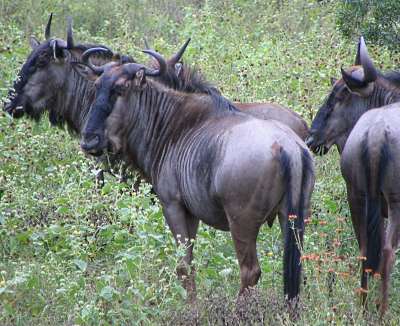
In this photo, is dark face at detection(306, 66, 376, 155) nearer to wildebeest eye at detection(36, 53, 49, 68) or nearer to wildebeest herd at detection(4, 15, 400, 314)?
wildebeest herd at detection(4, 15, 400, 314)

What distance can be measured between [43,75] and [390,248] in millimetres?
4566

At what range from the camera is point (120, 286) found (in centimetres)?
667

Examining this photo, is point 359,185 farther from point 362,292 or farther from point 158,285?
point 158,285

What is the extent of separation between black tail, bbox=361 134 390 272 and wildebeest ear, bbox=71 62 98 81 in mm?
2747

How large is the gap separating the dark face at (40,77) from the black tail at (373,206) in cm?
403

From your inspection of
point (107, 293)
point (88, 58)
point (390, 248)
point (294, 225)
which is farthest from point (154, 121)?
point (390, 248)

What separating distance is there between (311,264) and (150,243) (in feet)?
4.10

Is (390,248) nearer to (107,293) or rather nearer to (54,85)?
(107,293)

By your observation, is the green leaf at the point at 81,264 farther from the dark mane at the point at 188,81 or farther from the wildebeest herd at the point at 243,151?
the dark mane at the point at 188,81

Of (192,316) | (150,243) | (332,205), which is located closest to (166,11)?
(332,205)

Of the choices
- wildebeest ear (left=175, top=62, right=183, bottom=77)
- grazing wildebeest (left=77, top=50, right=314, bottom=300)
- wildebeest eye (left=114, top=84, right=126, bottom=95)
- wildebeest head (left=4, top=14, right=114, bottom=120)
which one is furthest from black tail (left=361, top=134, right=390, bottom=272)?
wildebeest head (left=4, top=14, right=114, bottom=120)

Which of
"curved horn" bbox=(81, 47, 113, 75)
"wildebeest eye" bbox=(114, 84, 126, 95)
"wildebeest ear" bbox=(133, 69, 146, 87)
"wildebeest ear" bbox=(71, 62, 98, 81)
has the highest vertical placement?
"wildebeest ear" bbox=(133, 69, 146, 87)

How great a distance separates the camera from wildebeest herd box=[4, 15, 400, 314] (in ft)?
21.0

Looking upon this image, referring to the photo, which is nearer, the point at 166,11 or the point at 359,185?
the point at 359,185
